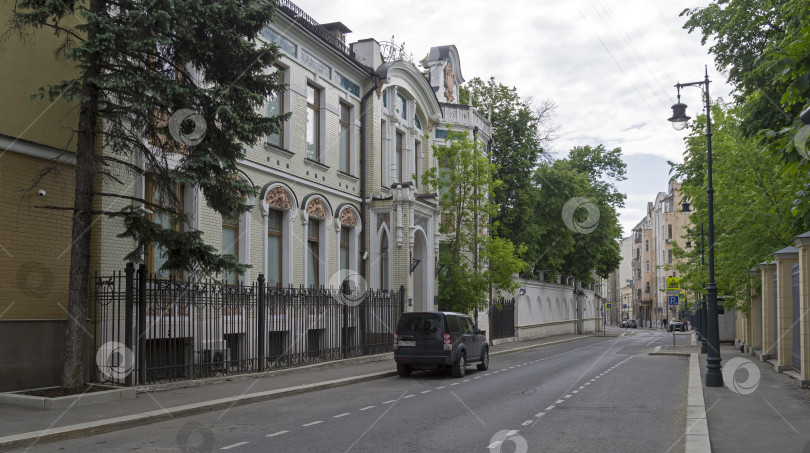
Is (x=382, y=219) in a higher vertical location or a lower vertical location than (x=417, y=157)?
lower

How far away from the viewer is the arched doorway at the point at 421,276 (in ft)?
101

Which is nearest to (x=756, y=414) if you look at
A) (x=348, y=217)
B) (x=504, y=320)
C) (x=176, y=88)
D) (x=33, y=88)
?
(x=176, y=88)

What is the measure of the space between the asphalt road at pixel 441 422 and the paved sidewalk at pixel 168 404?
0.25 m

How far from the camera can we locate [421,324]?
63.8 feet

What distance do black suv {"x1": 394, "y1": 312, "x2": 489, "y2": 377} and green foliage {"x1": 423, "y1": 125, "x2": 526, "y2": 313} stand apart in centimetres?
1123

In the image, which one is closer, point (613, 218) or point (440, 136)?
point (440, 136)

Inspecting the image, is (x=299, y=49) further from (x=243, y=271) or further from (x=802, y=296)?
(x=802, y=296)

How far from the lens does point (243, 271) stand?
45.1ft

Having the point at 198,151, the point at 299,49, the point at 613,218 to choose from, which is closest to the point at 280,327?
the point at 198,151

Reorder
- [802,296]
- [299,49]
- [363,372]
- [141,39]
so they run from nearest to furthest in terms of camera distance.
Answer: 1. [141,39]
2. [802,296]
3. [363,372]
4. [299,49]

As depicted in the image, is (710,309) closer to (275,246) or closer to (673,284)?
(275,246)

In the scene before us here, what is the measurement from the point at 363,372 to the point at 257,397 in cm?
599

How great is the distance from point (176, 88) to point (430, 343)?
9475 millimetres

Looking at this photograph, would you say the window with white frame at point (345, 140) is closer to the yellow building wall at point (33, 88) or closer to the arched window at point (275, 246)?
the arched window at point (275, 246)
